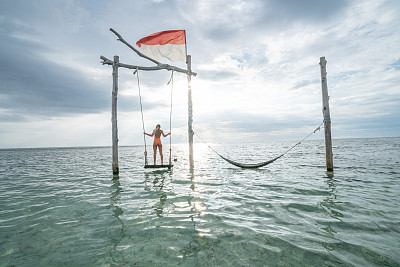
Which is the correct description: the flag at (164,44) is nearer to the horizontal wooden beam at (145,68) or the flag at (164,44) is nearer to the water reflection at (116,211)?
the horizontal wooden beam at (145,68)

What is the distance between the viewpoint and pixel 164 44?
11.5 metres

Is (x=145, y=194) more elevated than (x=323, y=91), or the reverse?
(x=323, y=91)

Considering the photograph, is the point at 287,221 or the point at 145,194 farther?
the point at 145,194

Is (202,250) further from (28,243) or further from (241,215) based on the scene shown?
(28,243)

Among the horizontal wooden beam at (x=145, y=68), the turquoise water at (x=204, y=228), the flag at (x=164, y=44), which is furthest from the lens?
the flag at (x=164, y=44)

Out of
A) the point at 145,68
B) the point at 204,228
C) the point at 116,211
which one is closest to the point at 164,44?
the point at 145,68

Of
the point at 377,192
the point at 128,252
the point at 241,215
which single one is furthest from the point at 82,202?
the point at 377,192

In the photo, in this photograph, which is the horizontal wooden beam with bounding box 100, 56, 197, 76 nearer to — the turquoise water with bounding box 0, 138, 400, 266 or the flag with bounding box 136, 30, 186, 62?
the flag with bounding box 136, 30, 186, 62

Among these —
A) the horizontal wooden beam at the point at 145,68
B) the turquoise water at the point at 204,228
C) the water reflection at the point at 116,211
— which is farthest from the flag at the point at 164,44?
the turquoise water at the point at 204,228

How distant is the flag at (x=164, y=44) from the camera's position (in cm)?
1139

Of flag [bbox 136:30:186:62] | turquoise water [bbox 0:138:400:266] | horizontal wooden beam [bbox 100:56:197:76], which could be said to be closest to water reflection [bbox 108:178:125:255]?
turquoise water [bbox 0:138:400:266]

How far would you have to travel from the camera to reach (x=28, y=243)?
3.80 metres

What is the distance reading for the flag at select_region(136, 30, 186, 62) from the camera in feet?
37.4

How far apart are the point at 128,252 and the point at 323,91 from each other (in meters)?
12.6
